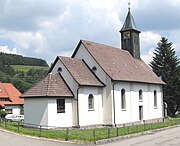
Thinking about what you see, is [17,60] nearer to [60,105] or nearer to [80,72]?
[80,72]

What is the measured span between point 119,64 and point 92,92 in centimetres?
692

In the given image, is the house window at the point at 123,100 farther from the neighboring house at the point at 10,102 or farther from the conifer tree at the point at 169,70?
the neighboring house at the point at 10,102

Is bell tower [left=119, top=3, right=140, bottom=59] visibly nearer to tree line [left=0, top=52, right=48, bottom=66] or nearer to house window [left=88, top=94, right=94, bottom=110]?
house window [left=88, top=94, right=94, bottom=110]

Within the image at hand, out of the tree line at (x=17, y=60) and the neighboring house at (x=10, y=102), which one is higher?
the tree line at (x=17, y=60)

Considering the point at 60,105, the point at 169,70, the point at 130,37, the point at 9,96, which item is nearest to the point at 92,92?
the point at 60,105

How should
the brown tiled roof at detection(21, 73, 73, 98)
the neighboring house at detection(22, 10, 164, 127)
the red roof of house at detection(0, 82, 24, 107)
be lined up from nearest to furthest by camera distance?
the brown tiled roof at detection(21, 73, 73, 98) → the neighboring house at detection(22, 10, 164, 127) → the red roof of house at detection(0, 82, 24, 107)

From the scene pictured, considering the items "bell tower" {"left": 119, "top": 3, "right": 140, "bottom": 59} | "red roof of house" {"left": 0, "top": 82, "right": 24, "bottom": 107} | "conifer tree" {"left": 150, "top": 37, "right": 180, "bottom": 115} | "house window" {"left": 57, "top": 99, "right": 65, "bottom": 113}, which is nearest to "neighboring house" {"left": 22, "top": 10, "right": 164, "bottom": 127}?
"house window" {"left": 57, "top": 99, "right": 65, "bottom": 113}

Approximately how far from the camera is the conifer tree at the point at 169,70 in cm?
5312

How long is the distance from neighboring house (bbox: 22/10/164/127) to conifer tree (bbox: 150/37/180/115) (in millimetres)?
11596

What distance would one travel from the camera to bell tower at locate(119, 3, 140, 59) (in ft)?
148

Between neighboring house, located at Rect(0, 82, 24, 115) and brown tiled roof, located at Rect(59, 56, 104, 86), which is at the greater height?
brown tiled roof, located at Rect(59, 56, 104, 86)

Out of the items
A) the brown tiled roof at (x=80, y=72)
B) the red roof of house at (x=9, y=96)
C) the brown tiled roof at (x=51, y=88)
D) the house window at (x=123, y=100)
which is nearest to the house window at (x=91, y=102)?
Answer: the brown tiled roof at (x=80, y=72)

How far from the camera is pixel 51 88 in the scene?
30.3 m

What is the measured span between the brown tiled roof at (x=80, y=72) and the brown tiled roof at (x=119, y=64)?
1532mm
